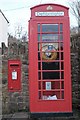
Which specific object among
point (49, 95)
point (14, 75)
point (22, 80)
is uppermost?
point (14, 75)

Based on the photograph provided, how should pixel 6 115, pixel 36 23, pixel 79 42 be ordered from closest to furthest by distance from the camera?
pixel 36 23
pixel 6 115
pixel 79 42

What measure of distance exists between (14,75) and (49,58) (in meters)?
1.13

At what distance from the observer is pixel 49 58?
6895 mm

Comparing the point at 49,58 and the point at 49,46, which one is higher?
the point at 49,46

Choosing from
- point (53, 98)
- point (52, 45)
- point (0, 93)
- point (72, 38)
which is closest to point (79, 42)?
point (72, 38)

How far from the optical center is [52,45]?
271 inches

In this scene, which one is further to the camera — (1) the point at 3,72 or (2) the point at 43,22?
(1) the point at 3,72

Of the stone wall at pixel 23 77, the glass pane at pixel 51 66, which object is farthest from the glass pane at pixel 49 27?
the stone wall at pixel 23 77

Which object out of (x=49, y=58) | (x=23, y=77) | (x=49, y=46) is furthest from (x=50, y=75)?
(x=23, y=77)

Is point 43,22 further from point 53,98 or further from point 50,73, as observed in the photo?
point 53,98

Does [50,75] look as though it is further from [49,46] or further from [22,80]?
[22,80]

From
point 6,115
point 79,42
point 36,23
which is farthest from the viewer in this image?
point 79,42

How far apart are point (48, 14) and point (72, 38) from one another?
1.20 m

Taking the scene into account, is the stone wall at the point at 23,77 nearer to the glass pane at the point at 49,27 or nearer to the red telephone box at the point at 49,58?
the red telephone box at the point at 49,58
